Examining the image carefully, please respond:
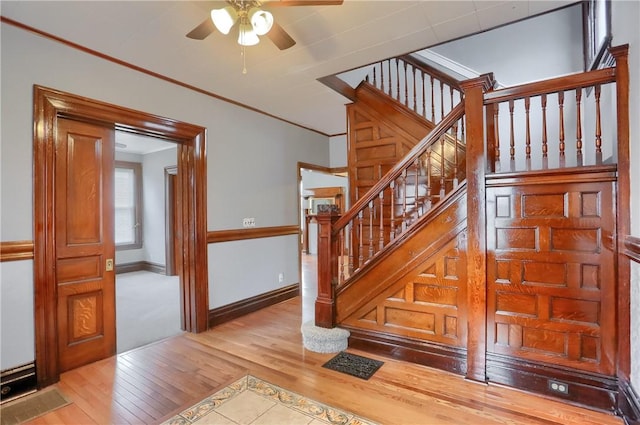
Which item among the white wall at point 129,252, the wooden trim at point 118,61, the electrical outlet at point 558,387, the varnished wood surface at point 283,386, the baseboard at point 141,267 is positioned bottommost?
the varnished wood surface at point 283,386

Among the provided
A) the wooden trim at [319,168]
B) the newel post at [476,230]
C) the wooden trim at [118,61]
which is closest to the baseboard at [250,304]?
the wooden trim at [319,168]

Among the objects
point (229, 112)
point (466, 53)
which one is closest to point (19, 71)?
point (229, 112)

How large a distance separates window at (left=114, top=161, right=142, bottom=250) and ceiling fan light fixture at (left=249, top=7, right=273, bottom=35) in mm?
6171

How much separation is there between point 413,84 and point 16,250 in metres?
4.48

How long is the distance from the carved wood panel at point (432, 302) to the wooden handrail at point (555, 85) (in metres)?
1.12

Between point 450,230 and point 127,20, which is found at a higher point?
point 127,20

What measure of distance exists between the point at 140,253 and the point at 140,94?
5088mm

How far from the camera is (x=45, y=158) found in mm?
2494

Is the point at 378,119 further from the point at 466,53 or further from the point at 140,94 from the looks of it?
the point at 140,94

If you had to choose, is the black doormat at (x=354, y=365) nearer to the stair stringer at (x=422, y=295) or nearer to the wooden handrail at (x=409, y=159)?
the stair stringer at (x=422, y=295)

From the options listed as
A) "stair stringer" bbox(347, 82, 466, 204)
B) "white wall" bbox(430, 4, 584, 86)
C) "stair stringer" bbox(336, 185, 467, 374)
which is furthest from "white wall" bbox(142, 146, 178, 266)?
"white wall" bbox(430, 4, 584, 86)

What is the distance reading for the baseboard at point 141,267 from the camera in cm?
677

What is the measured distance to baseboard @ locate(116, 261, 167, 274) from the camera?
6.77m

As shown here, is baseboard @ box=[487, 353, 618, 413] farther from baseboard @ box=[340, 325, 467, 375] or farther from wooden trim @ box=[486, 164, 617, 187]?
wooden trim @ box=[486, 164, 617, 187]
